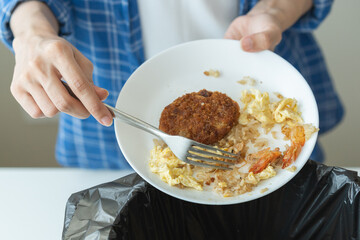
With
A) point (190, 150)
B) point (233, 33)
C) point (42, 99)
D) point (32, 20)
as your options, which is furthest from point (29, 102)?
point (233, 33)

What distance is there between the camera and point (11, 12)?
3.14 feet

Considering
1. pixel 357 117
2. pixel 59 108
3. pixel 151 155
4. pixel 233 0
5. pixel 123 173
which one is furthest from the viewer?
pixel 357 117

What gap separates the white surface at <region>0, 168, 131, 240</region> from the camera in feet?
2.81

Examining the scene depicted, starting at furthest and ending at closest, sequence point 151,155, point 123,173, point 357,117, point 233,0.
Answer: point 357,117 → point 233,0 → point 123,173 → point 151,155

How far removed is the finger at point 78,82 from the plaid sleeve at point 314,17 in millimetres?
711

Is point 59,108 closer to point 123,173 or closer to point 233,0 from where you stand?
point 123,173

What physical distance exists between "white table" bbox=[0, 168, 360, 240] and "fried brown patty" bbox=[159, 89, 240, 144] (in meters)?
0.20

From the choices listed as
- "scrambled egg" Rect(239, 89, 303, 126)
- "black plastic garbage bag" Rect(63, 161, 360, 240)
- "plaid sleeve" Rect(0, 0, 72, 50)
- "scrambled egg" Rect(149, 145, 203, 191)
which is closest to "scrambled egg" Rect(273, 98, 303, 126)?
"scrambled egg" Rect(239, 89, 303, 126)

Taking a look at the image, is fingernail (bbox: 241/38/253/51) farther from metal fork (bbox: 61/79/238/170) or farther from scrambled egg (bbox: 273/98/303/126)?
metal fork (bbox: 61/79/238/170)

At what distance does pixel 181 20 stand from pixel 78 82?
18.7 inches

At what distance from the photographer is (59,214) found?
0.88 meters

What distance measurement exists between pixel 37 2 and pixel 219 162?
23.9 inches

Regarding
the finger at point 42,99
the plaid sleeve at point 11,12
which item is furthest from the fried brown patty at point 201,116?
the plaid sleeve at point 11,12

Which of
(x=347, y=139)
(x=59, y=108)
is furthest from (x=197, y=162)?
(x=347, y=139)
